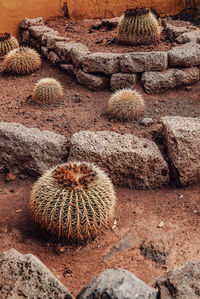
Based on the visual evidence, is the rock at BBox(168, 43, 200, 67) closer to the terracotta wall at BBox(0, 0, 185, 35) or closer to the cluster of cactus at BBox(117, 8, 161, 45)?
the cluster of cactus at BBox(117, 8, 161, 45)

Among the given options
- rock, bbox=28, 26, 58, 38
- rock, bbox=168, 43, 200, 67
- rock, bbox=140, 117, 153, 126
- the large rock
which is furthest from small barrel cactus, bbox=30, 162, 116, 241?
rock, bbox=28, 26, 58, 38

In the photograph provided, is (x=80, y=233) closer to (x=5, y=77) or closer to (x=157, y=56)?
(x=157, y=56)

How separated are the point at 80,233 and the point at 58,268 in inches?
14.1

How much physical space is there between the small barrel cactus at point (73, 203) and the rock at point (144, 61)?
278 centimetres

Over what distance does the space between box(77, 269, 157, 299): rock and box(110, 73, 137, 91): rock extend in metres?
4.02

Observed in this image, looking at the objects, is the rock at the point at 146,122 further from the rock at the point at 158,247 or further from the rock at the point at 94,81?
the rock at the point at 158,247

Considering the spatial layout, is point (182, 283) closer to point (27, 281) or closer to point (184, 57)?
point (27, 281)

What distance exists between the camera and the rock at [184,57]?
18.9 feet

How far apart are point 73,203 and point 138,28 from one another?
13.3 feet

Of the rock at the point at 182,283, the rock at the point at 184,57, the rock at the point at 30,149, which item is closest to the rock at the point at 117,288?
the rock at the point at 182,283

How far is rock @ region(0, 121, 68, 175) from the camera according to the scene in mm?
4277

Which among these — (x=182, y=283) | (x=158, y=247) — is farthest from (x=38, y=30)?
(x=182, y=283)

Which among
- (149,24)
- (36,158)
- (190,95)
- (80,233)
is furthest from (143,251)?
(149,24)

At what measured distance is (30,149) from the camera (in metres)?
4.28
